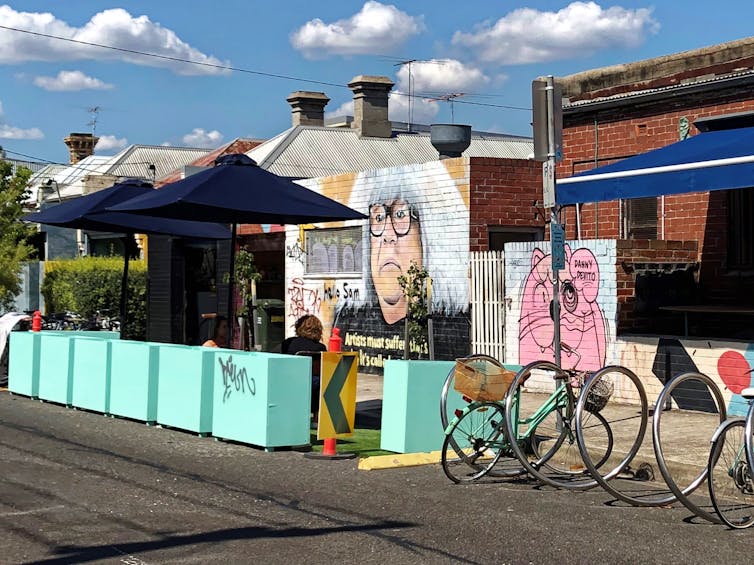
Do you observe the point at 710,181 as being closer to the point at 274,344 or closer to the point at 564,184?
the point at 564,184

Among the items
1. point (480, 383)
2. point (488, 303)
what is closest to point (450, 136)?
point (488, 303)

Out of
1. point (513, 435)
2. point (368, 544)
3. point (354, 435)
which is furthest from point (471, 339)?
point (368, 544)

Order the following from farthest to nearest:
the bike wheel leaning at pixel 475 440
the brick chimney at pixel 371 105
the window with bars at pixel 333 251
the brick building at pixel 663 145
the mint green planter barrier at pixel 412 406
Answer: the brick chimney at pixel 371 105 → the window with bars at pixel 333 251 → the brick building at pixel 663 145 → the mint green planter barrier at pixel 412 406 → the bike wheel leaning at pixel 475 440

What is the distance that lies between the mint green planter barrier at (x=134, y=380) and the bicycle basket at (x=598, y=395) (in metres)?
5.41

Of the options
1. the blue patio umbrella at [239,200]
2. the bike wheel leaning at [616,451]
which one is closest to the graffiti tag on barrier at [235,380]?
the blue patio umbrella at [239,200]

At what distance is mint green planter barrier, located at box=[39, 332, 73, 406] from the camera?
558 inches

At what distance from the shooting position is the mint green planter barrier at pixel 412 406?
10.5m

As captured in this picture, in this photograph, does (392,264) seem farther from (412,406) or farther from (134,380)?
(412,406)

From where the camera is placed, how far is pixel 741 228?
48.1 feet

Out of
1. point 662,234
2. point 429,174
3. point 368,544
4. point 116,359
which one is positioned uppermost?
point 429,174

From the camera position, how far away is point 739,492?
25.7 ft

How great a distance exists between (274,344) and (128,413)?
Result: 31.5 ft

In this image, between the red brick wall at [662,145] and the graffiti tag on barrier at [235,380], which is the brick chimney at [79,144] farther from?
the graffiti tag on barrier at [235,380]

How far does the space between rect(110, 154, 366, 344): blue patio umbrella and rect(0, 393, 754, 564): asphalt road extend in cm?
279
